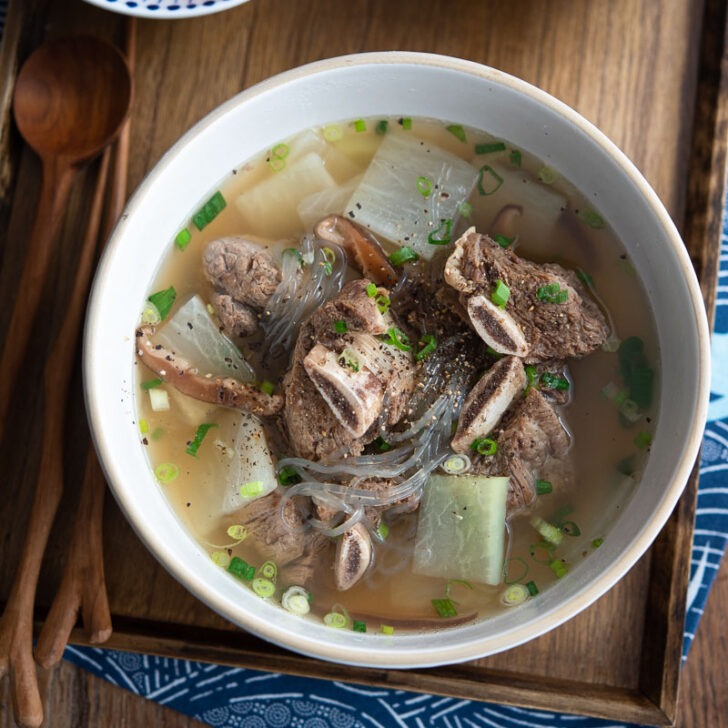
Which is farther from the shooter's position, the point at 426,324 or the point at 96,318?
the point at 426,324

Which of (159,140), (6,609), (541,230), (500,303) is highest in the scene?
(159,140)

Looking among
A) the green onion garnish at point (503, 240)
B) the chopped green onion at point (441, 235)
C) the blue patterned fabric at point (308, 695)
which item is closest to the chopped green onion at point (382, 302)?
the chopped green onion at point (441, 235)

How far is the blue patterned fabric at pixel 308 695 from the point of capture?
2154 mm

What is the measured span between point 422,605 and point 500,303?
78cm

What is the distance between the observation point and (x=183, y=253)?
2.09 metres

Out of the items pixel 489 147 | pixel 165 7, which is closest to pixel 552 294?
pixel 489 147

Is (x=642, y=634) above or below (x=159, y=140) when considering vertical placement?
below

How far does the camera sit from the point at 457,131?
2.07 metres

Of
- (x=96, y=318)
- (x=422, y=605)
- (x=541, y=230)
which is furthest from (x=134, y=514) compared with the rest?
(x=541, y=230)

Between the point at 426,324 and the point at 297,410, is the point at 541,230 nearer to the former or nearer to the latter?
the point at 426,324

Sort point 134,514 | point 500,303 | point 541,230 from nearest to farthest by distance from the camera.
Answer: point 134,514
point 500,303
point 541,230

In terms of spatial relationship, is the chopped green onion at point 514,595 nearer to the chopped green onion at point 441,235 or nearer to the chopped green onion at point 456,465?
the chopped green onion at point 456,465

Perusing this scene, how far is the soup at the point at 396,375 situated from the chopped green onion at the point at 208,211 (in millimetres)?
14

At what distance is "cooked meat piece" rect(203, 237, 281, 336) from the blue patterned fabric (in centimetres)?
97
